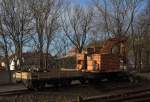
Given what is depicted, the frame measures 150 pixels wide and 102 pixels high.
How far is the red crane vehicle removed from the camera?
97.8 feet

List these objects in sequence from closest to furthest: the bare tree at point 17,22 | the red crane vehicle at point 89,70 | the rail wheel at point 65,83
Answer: the red crane vehicle at point 89,70 < the rail wheel at point 65,83 < the bare tree at point 17,22

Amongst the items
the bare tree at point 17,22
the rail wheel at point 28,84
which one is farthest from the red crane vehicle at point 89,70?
the bare tree at point 17,22

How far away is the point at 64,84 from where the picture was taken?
31453 millimetres

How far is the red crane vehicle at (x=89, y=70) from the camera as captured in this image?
97.8ft

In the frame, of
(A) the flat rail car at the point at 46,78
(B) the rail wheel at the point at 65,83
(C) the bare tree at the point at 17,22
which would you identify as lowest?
(B) the rail wheel at the point at 65,83

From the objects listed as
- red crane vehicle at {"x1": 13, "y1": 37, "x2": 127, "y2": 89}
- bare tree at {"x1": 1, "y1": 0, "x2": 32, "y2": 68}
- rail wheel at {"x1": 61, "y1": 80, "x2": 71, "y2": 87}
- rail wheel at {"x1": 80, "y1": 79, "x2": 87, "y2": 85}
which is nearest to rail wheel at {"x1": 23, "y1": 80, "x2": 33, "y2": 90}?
red crane vehicle at {"x1": 13, "y1": 37, "x2": 127, "y2": 89}

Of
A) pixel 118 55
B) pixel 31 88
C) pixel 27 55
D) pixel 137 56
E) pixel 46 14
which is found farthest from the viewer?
pixel 137 56

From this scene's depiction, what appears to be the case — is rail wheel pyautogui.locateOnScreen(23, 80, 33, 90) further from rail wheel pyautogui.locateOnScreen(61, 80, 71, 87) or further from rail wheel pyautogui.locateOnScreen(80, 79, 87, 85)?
rail wheel pyautogui.locateOnScreen(80, 79, 87, 85)

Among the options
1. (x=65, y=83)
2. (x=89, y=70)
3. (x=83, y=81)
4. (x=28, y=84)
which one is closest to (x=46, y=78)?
(x=28, y=84)

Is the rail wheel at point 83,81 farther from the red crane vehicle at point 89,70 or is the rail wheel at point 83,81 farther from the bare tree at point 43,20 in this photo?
the bare tree at point 43,20

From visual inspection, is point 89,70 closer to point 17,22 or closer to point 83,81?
point 83,81

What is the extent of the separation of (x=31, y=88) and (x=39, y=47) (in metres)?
22.9

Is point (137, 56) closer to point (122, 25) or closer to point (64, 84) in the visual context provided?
point (122, 25)

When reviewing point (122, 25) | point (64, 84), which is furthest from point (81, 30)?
point (64, 84)
